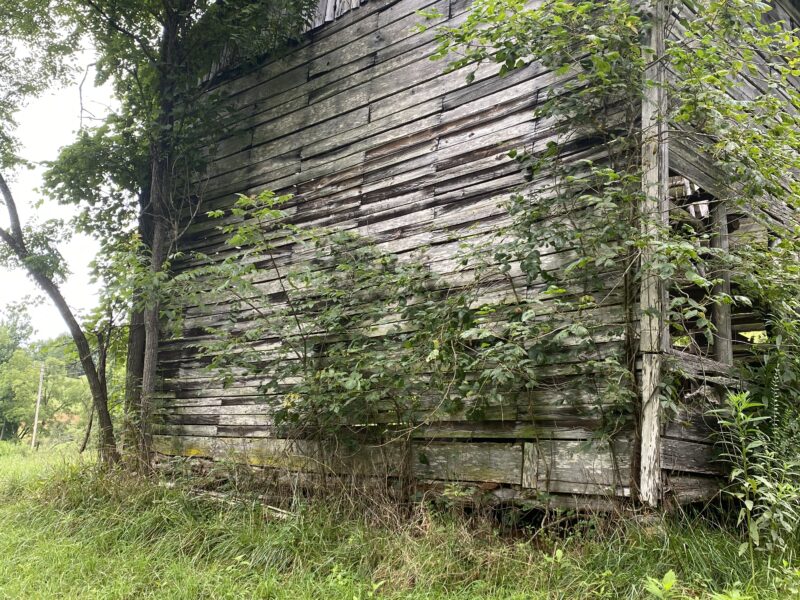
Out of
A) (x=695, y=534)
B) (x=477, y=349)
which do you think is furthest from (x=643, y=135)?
(x=695, y=534)

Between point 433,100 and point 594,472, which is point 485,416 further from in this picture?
point 433,100

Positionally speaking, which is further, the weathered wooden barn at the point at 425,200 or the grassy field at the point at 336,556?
the weathered wooden barn at the point at 425,200

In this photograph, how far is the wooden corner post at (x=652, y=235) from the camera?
4156 mm

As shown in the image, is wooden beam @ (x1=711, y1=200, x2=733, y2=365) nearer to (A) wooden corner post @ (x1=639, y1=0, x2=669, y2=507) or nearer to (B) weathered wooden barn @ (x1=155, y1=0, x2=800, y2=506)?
(B) weathered wooden barn @ (x1=155, y1=0, x2=800, y2=506)

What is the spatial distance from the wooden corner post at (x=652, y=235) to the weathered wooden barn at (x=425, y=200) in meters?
0.01

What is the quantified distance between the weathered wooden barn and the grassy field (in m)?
0.45

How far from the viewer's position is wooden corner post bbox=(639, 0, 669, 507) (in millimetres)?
4156

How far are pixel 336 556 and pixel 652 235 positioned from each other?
9.77 ft

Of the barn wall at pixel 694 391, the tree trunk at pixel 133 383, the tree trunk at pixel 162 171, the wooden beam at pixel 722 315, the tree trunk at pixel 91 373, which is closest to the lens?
the barn wall at pixel 694 391

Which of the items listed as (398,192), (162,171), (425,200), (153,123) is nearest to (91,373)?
(162,171)

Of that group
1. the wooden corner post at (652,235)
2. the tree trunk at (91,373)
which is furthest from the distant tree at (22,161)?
the wooden corner post at (652,235)

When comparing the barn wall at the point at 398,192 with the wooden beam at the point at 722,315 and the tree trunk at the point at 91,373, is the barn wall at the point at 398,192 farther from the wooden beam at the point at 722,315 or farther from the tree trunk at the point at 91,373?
the wooden beam at the point at 722,315

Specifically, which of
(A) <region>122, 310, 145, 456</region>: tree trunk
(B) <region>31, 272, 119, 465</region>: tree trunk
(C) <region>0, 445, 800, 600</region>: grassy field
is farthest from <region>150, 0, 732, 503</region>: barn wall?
(B) <region>31, 272, 119, 465</region>: tree trunk

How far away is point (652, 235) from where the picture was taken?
407 cm
